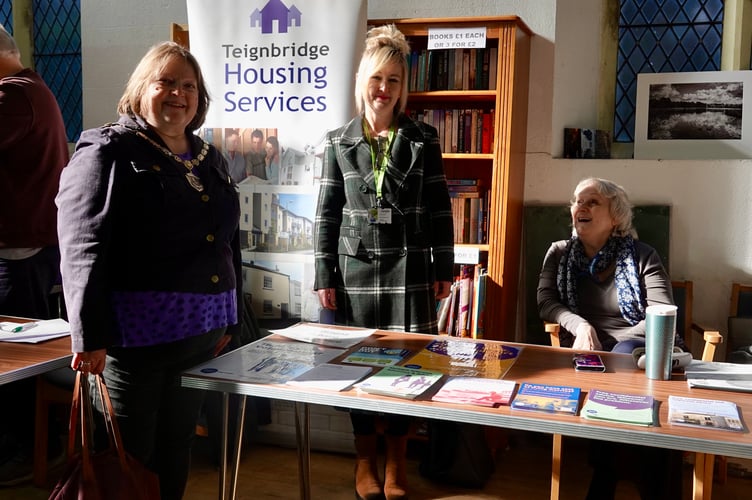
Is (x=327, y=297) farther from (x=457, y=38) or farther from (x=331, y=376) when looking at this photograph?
(x=457, y=38)

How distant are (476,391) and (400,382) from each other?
174mm

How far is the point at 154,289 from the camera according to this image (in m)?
1.80

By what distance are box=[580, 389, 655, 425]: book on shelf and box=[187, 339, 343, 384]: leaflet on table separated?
2.18ft

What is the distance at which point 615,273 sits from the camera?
2.98 metres

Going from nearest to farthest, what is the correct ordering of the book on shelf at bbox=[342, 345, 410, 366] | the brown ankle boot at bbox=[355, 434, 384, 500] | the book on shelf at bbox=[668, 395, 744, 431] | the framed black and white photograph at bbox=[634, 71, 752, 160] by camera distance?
the book on shelf at bbox=[668, 395, 744, 431]
the book on shelf at bbox=[342, 345, 410, 366]
the brown ankle boot at bbox=[355, 434, 384, 500]
the framed black and white photograph at bbox=[634, 71, 752, 160]

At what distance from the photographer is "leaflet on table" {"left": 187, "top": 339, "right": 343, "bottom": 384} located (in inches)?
68.1

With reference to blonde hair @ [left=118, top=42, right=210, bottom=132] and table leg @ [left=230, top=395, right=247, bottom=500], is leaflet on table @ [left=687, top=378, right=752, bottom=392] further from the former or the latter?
blonde hair @ [left=118, top=42, right=210, bottom=132]

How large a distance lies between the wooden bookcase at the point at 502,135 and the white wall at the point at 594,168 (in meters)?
0.11

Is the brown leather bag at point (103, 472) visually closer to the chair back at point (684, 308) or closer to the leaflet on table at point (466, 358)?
the leaflet on table at point (466, 358)

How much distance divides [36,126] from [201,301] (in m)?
1.34

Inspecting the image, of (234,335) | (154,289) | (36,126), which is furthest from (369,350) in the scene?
(36,126)

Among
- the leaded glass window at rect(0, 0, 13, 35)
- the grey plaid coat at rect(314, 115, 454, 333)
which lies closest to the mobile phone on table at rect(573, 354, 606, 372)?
the grey plaid coat at rect(314, 115, 454, 333)

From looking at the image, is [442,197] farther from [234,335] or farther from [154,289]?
[154,289]

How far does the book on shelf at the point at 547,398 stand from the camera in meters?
1.50
